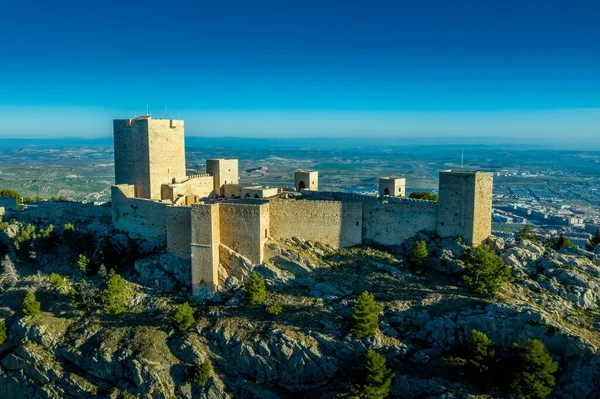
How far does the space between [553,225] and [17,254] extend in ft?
248

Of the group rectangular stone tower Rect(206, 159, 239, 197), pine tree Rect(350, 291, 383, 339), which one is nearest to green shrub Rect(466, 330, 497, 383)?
pine tree Rect(350, 291, 383, 339)

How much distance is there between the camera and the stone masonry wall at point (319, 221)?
41344mm

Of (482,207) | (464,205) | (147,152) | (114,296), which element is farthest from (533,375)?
(147,152)

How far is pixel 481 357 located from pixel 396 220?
13597mm

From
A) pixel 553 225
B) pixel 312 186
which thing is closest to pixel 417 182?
pixel 553 225

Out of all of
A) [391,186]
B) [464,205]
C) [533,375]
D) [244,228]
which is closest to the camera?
[533,375]

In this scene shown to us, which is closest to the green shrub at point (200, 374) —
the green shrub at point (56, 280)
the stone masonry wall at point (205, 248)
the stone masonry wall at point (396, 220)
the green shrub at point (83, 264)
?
the stone masonry wall at point (205, 248)

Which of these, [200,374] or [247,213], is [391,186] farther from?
[200,374]

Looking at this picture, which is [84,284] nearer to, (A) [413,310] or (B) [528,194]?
(A) [413,310]

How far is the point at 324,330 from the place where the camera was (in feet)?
110

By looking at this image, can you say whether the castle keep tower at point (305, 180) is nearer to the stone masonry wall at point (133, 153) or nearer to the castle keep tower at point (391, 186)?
the castle keep tower at point (391, 186)

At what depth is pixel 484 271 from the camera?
115 ft

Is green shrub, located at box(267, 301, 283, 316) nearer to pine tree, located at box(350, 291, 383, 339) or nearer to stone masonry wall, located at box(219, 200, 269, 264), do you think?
stone masonry wall, located at box(219, 200, 269, 264)

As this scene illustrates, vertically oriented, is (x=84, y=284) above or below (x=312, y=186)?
below
